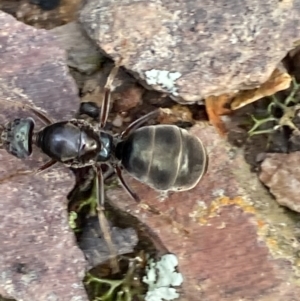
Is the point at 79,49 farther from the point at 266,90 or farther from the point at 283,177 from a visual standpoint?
the point at 283,177

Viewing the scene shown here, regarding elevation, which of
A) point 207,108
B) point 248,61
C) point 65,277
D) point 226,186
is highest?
point 248,61

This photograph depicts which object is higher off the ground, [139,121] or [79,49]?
[79,49]

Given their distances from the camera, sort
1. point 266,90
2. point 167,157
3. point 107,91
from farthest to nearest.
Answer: point 266,90 < point 107,91 < point 167,157

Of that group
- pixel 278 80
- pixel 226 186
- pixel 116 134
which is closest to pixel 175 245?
pixel 226 186

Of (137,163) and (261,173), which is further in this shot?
(261,173)

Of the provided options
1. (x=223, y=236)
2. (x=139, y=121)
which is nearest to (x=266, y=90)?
(x=139, y=121)

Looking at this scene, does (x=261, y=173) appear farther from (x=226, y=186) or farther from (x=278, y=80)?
(x=278, y=80)

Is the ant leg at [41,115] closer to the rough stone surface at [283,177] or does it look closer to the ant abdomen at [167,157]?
the ant abdomen at [167,157]
